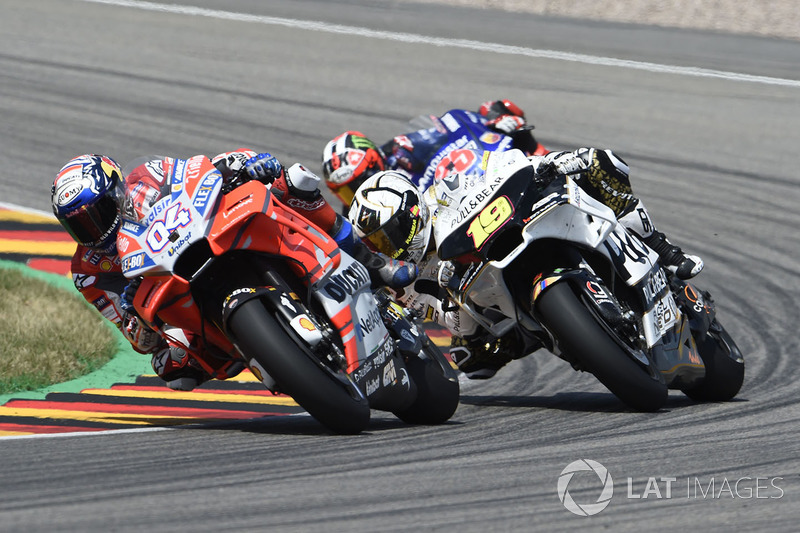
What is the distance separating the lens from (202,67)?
15.9 metres

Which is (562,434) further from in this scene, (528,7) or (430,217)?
(528,7)

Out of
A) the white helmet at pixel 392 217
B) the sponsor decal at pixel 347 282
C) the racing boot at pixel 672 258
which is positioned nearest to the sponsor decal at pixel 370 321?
the sponsor decal at pixel 347 282

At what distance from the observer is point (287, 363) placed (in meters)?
5.28

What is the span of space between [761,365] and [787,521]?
436 centimetres

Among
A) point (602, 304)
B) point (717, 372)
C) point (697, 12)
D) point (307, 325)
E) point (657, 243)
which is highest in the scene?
point (307, 325)

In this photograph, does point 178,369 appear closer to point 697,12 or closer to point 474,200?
point 474,200

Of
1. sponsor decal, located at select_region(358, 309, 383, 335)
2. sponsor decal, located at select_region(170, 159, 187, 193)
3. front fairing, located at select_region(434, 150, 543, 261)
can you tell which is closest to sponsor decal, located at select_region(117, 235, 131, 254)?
sponsor decal, located at select_region(170, 159, 187, 193)

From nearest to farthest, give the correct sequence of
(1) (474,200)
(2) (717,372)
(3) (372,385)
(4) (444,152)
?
1. (3) (372,385)
2. (1) (474,200)
3. (2) (717,372)
4. (4) (444,152)

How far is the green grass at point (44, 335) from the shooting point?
7.87 meters

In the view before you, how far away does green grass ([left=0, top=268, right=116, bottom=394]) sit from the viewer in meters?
7.87

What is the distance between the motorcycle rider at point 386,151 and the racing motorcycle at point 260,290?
2.39 metres

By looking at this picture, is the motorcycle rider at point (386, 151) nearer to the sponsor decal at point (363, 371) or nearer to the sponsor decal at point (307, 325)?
the sponsor decal at point (363, 371)

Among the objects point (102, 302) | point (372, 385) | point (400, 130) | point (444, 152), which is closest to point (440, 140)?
point (444, 152)

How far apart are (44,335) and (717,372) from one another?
4424 millimetres
